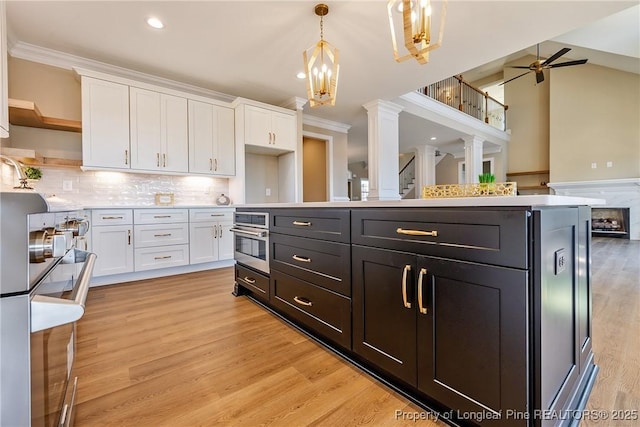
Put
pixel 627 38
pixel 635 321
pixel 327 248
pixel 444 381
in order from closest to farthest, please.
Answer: pixel 444 381, pixel 327 248, pixel 635 321, pixel 627 38

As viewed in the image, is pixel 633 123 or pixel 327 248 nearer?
pixel 327 248

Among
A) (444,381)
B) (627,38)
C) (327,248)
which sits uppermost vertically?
(627,38)

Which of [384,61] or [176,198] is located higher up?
[384,61]

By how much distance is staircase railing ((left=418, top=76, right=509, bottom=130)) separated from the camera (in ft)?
19.9

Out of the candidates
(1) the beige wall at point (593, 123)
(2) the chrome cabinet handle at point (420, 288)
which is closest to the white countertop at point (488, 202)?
(2) the chrome cabinet handle at point (420, 288)

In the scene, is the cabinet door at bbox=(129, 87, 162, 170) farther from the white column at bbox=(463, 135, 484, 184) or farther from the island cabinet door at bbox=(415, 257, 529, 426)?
the white column at bbox=(463, 135, 484, 184)

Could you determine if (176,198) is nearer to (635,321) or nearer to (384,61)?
(384,61)

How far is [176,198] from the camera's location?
4.02m

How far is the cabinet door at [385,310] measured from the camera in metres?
1.17

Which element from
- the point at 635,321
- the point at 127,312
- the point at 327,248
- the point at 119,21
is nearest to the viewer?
the point at 327,248

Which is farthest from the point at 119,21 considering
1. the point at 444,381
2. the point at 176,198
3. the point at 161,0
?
the point at 444,381

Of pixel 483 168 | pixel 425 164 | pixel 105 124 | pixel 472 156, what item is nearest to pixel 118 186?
pixel 105 124

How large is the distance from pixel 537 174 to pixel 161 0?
35.5 feet

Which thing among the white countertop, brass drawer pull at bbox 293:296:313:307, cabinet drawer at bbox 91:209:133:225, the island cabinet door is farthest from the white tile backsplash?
the island cabinet door
